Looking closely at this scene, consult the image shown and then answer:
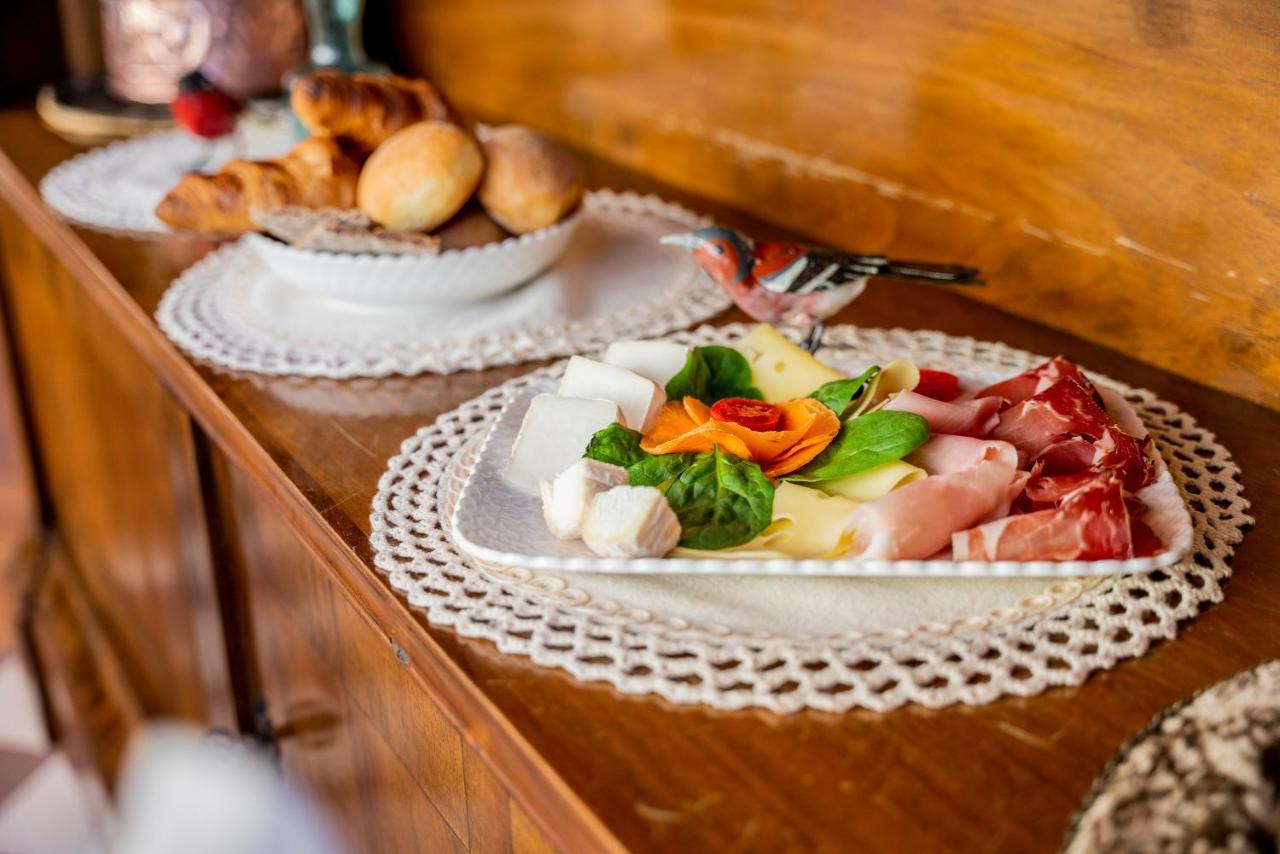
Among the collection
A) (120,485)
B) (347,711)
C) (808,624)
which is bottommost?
(120,485)

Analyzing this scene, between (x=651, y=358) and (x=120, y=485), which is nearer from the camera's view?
(x=651, y=358)

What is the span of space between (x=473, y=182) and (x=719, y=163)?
0.40m

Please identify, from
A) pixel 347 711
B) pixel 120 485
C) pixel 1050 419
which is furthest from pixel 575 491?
pixel 120 485

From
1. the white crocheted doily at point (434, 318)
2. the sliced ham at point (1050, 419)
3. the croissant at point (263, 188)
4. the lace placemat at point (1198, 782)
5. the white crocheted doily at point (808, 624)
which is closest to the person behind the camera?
the lace placemat at point (1198, 782)

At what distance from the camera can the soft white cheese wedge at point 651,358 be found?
657 millimetres

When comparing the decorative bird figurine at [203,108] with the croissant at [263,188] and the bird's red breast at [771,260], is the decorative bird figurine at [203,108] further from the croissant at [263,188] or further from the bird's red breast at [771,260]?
the bird's red breast at [771,260]

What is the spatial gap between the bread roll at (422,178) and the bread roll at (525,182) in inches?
0.8

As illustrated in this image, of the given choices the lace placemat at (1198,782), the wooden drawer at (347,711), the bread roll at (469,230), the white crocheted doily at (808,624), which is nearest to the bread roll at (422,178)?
the bread roll at (469,230)

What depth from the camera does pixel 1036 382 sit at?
637mm

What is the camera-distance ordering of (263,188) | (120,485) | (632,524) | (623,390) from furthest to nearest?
(120,485)
(263,188)
(623,390)
(632,524)

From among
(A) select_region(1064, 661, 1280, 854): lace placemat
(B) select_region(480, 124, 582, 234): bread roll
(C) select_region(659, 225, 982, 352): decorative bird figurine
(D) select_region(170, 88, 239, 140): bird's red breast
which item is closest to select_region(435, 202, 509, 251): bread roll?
(B) select_region(480, 124, 582, 234): bread roll

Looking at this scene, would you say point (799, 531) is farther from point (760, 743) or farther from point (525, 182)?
point (525, 182)

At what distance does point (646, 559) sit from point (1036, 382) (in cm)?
Answer: 26

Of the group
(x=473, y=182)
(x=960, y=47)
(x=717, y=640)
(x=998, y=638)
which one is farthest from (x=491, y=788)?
(x=960, y=47)
